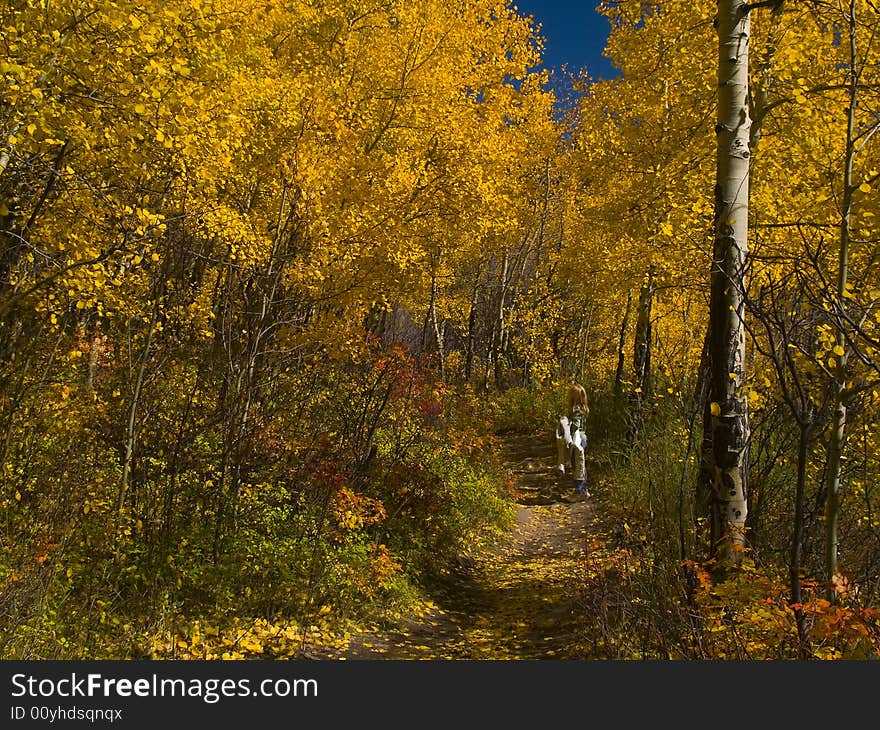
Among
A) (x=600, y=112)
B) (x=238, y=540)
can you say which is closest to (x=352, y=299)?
(x=238, y=540)

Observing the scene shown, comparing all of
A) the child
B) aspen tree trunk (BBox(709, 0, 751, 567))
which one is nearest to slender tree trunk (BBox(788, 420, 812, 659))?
aspen tree trunk (BBox(709, 0, 751, 567))

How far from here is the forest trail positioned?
477 cm

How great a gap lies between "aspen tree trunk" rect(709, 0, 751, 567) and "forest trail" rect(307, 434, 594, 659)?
59.5 inches

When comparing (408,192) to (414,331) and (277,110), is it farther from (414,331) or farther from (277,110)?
(414,331)

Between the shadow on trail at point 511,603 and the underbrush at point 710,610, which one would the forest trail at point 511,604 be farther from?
the underbrush at point 710,610

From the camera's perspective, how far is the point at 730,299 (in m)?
3.83

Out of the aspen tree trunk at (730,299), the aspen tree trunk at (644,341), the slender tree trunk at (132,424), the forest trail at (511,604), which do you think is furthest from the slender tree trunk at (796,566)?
the aspen tree trunk at (644,341)

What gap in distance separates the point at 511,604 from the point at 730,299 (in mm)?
3516

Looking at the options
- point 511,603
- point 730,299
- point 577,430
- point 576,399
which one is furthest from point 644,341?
point 730,299

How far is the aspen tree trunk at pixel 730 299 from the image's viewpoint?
3.71 m

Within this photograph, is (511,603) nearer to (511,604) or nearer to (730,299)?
(511,604)

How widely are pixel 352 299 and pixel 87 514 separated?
303 centimetres

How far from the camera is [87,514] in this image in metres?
4.77

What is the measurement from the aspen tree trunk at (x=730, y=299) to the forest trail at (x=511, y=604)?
1.51 meters
